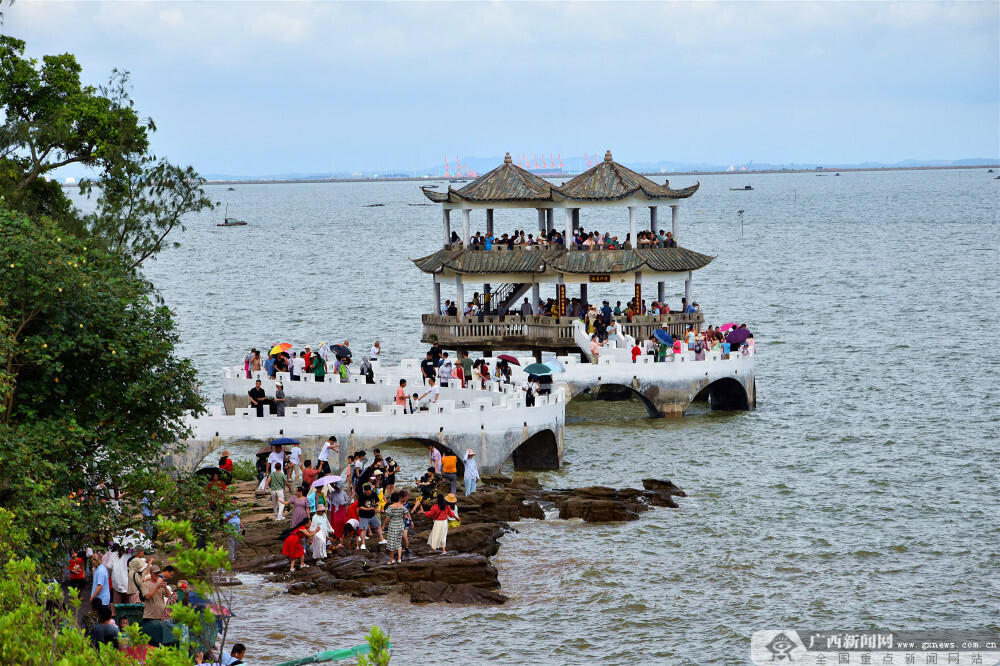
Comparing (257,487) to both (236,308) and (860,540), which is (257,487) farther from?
(236,308)

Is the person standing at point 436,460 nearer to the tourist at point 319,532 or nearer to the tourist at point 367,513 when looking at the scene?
the tourist at point 367,513

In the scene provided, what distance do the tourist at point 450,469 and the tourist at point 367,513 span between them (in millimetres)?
4802

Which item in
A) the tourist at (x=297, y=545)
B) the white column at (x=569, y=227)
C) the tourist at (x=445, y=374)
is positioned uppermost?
the white column at (x=569, y=227)

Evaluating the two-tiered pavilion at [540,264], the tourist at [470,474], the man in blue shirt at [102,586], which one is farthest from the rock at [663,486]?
the man in blue shirt at [102,586]

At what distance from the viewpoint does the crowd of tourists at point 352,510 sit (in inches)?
1077

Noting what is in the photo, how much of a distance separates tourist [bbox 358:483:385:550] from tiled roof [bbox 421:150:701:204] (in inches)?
828

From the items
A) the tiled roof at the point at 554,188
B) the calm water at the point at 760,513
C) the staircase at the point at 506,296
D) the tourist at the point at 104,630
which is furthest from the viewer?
the staircase at the point at 506,296

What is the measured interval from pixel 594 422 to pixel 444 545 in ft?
63.6

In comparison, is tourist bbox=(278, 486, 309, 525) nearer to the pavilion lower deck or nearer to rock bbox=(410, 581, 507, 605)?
rock bbox=(410, 581, 507, 605)

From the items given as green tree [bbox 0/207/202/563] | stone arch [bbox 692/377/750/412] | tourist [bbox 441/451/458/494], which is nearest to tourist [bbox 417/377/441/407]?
tourist [bbox 441/451/458/494]

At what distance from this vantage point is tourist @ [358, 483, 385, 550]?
28.4 m

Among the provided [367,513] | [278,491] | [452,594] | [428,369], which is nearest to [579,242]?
[428,369]

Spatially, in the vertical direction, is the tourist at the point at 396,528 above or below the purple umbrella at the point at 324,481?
below

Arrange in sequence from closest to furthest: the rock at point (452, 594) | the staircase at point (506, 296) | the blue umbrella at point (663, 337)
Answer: the rock at point (452, 594) < the blue umbrella at point (663, 337) < the staircase at point (506, 296)
